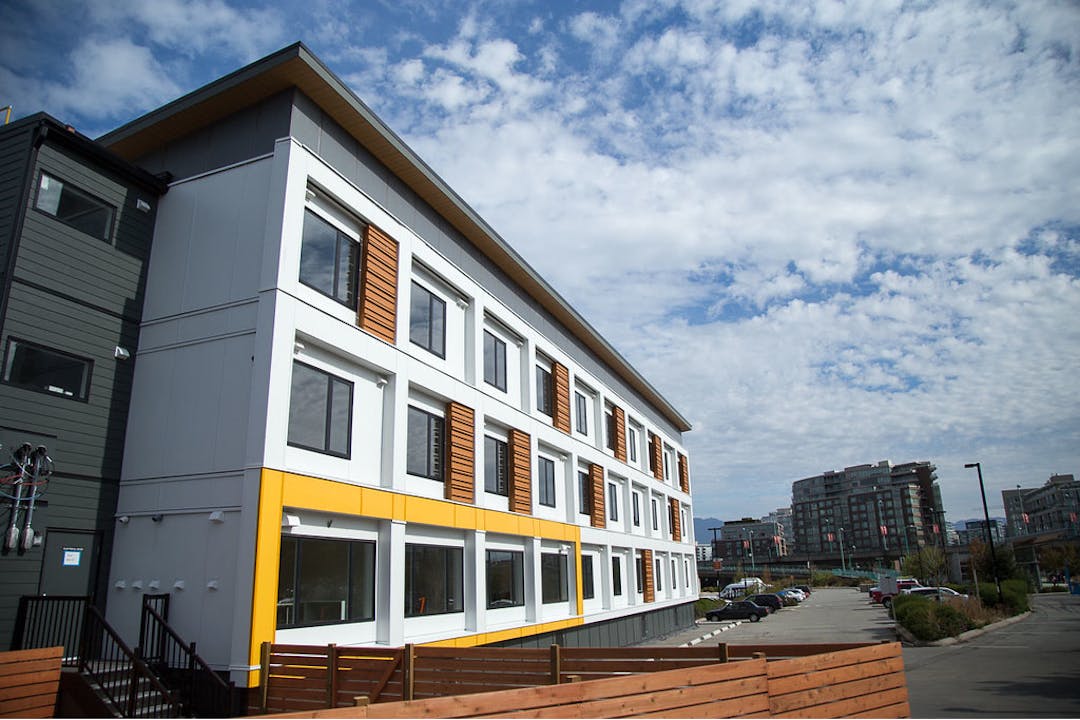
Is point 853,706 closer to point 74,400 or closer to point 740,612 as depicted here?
point 74,400

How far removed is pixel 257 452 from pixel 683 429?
138ft

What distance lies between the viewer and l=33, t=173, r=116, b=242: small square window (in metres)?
13.8

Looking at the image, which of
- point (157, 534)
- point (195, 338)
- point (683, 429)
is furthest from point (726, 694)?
point (683, 429)

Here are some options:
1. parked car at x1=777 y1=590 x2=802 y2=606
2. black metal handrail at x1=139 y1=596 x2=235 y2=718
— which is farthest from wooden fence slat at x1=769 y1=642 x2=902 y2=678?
parked car at x1=777 y1=590 x2=802 y2=606

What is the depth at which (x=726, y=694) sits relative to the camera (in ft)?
23.6

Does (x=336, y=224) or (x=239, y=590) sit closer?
(x=239, y=590)

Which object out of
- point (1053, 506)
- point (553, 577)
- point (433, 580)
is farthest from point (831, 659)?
point (1053, 506)

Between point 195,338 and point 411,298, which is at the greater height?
point 411,298

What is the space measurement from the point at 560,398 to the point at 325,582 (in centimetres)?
1458

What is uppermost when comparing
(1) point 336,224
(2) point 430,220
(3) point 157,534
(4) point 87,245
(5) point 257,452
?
(2) point 430,220

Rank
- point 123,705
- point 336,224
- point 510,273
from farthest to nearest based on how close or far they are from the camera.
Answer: point 510,273 → point 336,224 → point 123,705

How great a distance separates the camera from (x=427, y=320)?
19.1 m

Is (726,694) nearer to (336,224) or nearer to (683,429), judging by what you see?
(336,224)

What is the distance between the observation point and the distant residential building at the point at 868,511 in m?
147
